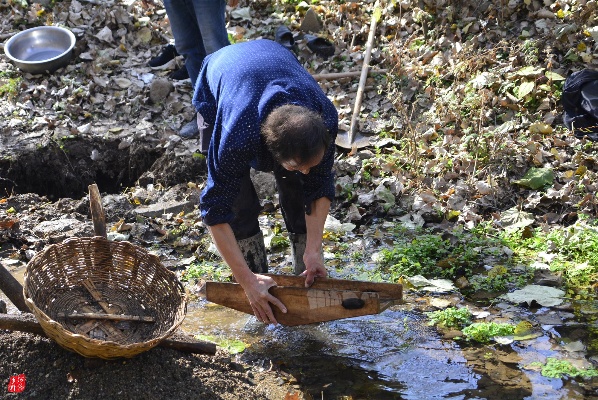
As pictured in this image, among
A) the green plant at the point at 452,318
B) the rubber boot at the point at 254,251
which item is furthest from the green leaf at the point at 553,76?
the rubber boot at the point at 254,251

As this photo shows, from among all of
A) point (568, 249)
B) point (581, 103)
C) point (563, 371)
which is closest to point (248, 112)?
point (563, 371)

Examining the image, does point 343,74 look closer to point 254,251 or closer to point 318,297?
point 254,251

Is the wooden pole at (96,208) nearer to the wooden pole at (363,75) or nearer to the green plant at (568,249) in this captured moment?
the green plant at (568,249)

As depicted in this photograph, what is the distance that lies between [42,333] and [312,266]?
1.36m

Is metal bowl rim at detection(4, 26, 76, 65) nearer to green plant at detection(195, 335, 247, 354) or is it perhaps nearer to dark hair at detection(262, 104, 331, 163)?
green plant at detection(195, 335, 247, 354)

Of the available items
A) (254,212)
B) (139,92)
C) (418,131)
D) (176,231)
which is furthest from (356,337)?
(139,92)

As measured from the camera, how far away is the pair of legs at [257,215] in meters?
3.97

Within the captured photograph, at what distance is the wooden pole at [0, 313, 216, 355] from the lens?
11.2 feet

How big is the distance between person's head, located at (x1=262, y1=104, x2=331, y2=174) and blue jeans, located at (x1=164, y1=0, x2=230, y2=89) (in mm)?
3279

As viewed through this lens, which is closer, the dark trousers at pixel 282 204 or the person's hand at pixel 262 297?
the person's hand at pixel 262 297

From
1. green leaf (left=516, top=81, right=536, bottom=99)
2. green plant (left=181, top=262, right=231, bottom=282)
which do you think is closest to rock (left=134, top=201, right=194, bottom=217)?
green plant (left=181, top=262, right=231, bottom=282)

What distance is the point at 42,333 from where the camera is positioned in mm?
3469

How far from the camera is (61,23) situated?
330 inches

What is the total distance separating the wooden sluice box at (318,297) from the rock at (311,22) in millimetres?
4893
